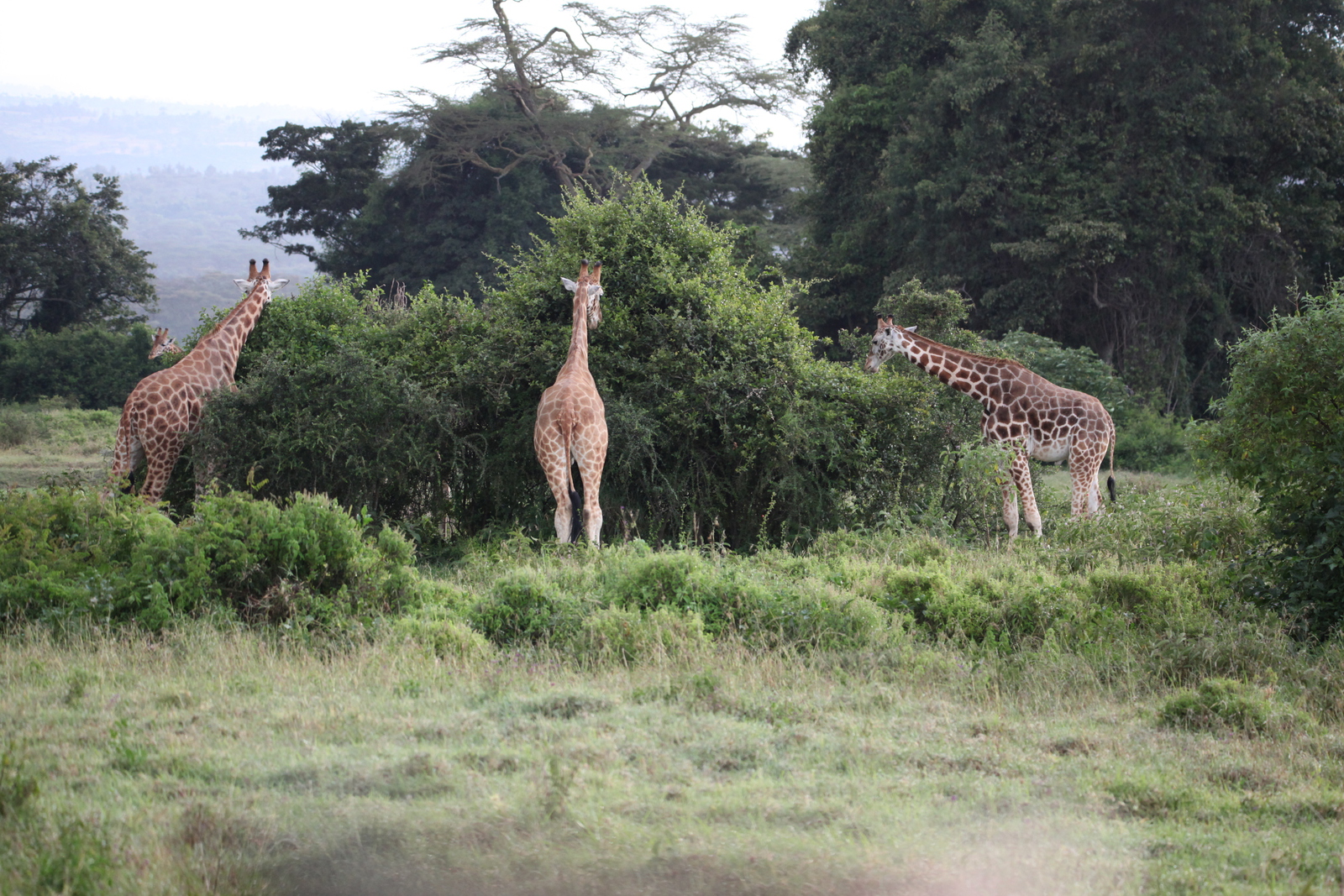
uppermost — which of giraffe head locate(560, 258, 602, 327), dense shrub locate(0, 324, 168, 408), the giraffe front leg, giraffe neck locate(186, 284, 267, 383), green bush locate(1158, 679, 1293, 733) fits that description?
giraffe head locate(560, 258, 602, 327)

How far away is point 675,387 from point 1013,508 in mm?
3893

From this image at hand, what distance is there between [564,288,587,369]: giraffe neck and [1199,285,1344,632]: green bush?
575 centimetres

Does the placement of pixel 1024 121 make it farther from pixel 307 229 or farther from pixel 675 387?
pixel 307 229

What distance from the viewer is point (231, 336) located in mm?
12211

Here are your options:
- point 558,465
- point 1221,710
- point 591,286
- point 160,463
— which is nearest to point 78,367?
point 160,463

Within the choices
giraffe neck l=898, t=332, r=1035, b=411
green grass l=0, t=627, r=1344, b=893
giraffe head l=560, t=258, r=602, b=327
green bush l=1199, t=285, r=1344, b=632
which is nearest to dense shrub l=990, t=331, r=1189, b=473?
giraffe neck l=898, t=332, r=1035, b=411

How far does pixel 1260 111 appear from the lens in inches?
933

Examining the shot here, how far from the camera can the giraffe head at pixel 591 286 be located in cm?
1130

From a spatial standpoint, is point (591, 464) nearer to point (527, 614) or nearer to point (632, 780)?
point (527, 614)

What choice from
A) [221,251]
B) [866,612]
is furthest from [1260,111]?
[221,251]

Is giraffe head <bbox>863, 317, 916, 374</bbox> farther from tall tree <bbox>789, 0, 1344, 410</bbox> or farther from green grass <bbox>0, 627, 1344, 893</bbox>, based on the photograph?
tall tree <bbox>789, 0, 1344, 410</bbox>

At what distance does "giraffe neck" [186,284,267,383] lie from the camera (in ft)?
38.9

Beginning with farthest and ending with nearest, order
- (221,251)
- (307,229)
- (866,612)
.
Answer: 1. (221,251)
2. (307,229)
3. (866,612)

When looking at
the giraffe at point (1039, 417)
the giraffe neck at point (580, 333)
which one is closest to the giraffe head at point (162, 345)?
the giraffe neck at point (580, 333)
